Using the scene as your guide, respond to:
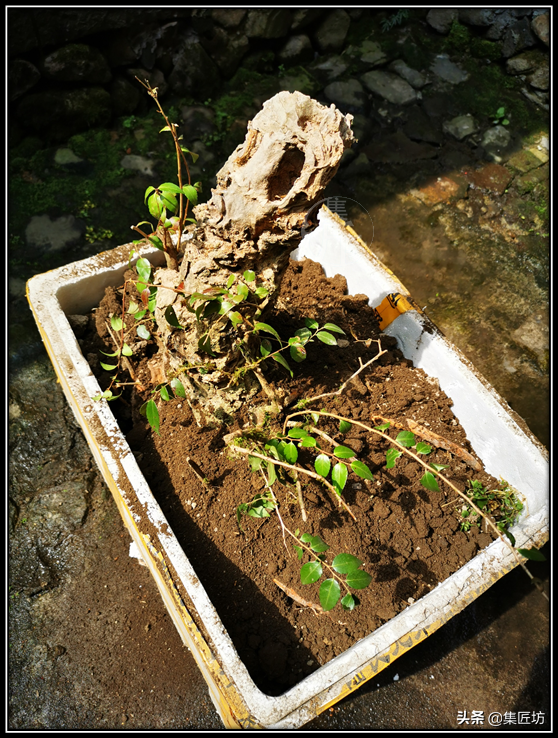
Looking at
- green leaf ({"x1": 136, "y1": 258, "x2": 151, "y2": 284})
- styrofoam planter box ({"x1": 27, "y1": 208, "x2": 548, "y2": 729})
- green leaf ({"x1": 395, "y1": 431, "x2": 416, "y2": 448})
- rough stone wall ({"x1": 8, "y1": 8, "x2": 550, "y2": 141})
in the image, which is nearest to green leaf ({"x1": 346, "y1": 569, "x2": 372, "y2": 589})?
styrofoam planter box ({"x1": 27, "y1": 208, "x2": 548, "y2": 729})

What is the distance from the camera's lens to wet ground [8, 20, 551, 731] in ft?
5.94

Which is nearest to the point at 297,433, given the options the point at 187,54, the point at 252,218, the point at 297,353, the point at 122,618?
the point at 297,353

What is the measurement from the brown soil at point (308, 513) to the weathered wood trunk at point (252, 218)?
0.17 metres

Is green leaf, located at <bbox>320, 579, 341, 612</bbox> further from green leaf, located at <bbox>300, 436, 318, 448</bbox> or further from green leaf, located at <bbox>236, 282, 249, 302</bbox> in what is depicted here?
green leaf, located at <bbox>236, 282, 249, 302</bbox>

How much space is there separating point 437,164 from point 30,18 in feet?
8.04

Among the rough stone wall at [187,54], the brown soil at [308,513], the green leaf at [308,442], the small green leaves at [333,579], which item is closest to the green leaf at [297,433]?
the green leaf at [308,442]

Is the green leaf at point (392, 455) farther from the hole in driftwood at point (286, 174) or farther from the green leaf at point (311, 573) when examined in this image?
the hole in driftwood at point (286, 174)

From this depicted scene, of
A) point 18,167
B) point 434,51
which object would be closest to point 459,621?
point 18,167

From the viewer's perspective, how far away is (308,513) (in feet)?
5.04

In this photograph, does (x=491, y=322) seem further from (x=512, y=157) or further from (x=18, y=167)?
(x=18, y=167)

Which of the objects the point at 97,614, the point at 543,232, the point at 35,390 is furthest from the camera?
the point at 543,232

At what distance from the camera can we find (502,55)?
3.89 metres

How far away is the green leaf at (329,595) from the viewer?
1.17 meters

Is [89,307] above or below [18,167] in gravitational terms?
above
